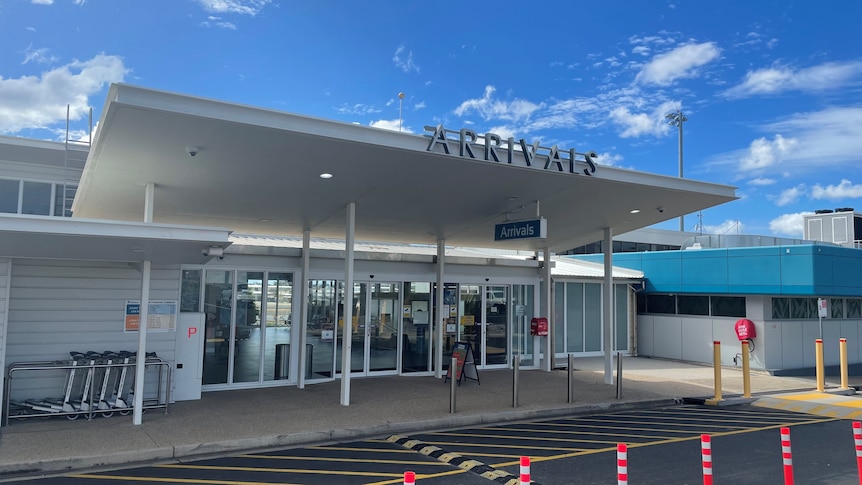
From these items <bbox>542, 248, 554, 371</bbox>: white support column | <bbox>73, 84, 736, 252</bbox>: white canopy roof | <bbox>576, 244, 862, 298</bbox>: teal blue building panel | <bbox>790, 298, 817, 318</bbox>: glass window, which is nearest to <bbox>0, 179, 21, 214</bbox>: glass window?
<bbox>73, 84, 736, 252</bbox>: white canopy roof

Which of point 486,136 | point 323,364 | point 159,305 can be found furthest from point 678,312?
point 159,305

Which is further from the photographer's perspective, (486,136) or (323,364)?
(323,364)

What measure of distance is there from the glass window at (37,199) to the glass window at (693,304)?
724 inches

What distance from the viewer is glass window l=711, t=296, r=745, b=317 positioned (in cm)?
1802

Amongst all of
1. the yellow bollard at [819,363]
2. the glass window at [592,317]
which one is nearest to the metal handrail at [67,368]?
the glass window at [592,317]

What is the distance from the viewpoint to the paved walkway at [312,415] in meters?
7.72

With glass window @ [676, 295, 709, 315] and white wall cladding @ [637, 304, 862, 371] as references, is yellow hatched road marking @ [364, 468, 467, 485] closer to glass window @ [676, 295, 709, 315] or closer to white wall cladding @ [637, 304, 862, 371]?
white wall cladding @ [637, 304, 862, 371]

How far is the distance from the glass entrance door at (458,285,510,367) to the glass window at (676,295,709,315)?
6799mm

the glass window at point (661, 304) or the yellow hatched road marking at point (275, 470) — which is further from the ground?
the glass window at point (661, 304)

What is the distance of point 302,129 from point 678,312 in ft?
53.4

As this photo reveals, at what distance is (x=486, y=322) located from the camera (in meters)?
16.7

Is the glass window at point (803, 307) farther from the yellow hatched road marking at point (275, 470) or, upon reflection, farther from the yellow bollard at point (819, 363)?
the yellow hatched road marking at point (275, 470)

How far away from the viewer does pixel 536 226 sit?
11156 millimetres

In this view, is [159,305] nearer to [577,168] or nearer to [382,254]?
[382,254]
